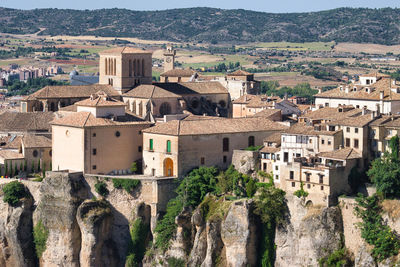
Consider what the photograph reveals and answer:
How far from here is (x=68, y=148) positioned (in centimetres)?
6681

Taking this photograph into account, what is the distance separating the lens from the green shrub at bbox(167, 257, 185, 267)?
→ 6112 centimetres

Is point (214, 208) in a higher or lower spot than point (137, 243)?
higher

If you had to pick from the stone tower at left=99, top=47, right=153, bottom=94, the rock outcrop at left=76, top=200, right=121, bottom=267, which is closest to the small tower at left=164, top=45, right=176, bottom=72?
the stone tower at left=99, top=47, right=153, bottom=94

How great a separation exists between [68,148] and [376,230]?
23.4 meters

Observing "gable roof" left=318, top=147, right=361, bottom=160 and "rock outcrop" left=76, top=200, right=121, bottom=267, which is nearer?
"gable roof" left=318, top=147, right=361, bottom=160

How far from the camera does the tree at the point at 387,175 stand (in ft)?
180

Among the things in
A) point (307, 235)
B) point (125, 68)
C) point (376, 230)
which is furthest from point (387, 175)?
point (125, 68)

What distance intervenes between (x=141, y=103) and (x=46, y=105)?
7.81 m

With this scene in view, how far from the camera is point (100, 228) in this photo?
63.9m

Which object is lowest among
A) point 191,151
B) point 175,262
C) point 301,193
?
point 175,262

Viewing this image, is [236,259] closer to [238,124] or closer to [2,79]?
[238,124]

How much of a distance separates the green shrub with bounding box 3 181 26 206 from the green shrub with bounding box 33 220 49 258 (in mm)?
2376

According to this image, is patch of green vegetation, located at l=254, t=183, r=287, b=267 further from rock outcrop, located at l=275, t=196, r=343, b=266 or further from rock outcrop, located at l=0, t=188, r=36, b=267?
rock outcrop, located at l=0, t=188, r=36, b=267

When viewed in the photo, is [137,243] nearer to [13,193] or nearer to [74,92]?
[13,193]
